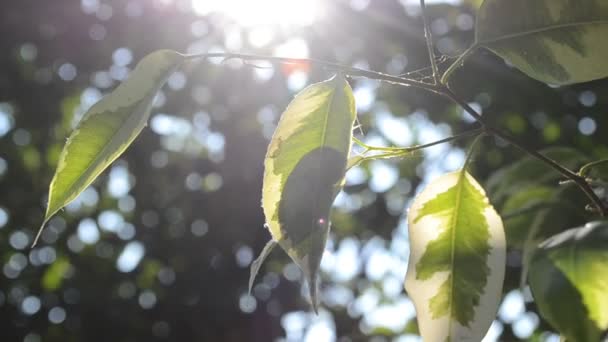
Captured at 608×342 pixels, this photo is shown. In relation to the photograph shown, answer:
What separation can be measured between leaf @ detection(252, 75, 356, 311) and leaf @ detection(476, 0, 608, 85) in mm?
177

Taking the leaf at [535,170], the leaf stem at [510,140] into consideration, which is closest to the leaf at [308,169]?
the leaf stem at [510,140]

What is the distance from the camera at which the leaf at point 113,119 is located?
56cm

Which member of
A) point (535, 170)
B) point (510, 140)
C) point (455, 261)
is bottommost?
point (535, 170)

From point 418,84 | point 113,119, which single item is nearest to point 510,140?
point 418,84

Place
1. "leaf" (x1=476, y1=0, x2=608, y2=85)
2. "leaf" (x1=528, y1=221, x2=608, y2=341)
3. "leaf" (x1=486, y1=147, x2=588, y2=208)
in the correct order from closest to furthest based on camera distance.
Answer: "leaf" (x1=528, y1=221, x2=608, y2=341) → "leaf" (x1=476, y1=0, x2=608, y2=85) → "leaf" (x1=486, y1=147, x2=588, y2=208)

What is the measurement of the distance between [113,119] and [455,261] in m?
0.33

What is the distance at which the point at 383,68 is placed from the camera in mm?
3135

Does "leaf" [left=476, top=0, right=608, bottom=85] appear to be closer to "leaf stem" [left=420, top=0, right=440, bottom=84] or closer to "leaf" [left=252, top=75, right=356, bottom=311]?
"leaf stem" [left=420, top=0, right=440, bottom=84]

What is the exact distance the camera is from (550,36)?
61 centimetres

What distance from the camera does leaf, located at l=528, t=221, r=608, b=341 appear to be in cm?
46

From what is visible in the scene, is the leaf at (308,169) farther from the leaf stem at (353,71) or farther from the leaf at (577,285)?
the leaf at (577,285)

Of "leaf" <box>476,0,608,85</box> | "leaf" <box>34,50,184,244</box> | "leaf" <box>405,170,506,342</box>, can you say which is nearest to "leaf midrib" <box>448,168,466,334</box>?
"leaf" <box>405,170,506,342</box>

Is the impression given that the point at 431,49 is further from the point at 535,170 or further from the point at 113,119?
the point at 535,170

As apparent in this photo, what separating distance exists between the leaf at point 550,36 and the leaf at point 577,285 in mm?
163
